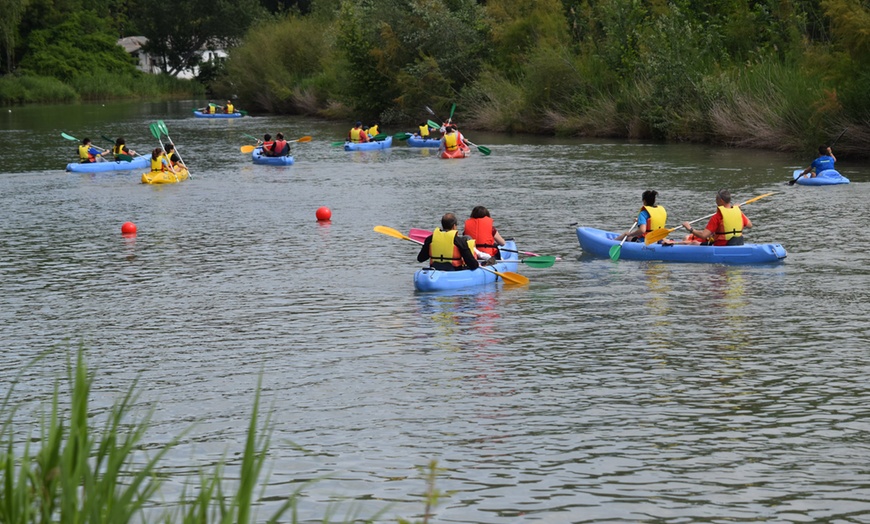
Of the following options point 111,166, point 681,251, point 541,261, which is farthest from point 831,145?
point 111,166

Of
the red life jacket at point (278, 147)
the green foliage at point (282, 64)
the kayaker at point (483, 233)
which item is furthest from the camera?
the green foliage at point (282, 64)

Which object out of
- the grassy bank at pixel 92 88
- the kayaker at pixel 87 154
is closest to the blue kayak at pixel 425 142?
the kayaker at pixel 87 154

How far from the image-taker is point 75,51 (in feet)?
258

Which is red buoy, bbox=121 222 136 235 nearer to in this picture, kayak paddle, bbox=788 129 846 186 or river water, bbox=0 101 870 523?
river water, bbox=0 101 870 523

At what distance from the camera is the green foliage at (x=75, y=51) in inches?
3007

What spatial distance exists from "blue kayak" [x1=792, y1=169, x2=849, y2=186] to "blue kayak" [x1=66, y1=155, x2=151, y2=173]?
16506 mm

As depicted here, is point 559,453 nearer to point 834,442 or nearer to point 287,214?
point 834,442

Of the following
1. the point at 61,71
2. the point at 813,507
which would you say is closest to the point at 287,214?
the point at 813,507

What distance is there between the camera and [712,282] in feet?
47.0

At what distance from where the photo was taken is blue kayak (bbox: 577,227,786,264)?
1518 cm

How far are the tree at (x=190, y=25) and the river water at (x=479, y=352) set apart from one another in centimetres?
6244

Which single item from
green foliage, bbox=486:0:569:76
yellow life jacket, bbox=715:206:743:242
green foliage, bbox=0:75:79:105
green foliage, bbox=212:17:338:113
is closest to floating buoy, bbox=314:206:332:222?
yellow life jacket, bbox=715:206:743:242

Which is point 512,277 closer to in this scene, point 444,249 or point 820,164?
point 444,249

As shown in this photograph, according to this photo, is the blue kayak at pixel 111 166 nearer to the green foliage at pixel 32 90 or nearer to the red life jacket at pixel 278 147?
the red life jacket at pixel 278 147
